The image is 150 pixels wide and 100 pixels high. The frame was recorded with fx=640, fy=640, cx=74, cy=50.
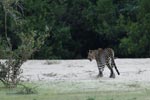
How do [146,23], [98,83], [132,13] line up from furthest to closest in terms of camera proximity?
[132,13], [146,23], [98,83]

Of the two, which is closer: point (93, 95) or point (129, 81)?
point (93, 95)

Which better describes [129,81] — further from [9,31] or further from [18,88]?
[9,31]

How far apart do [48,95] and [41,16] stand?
68.1ft

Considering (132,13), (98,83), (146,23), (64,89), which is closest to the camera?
(64,89)

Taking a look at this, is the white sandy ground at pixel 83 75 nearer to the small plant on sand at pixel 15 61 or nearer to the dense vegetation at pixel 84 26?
the small plant on sand at pixel 15 61

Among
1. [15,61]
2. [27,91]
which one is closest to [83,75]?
[15,61]

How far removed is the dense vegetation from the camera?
32.2 meters

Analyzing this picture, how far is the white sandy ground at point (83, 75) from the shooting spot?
16469 mm

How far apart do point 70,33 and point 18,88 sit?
19444 mm

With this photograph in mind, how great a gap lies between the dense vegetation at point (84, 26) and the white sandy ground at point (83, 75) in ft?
25.4

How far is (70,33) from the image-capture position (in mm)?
35750

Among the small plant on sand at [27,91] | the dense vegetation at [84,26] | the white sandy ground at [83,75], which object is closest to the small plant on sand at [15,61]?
the white sandy ground at [83,75]

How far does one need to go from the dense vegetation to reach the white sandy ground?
7741mm

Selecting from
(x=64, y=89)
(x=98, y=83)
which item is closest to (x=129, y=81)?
(x=98, y=83)
